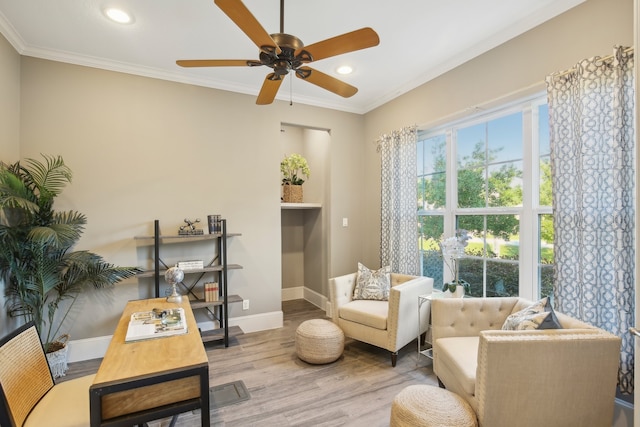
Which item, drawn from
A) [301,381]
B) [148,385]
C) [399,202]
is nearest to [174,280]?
[148,385]

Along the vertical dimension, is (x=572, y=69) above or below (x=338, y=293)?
above

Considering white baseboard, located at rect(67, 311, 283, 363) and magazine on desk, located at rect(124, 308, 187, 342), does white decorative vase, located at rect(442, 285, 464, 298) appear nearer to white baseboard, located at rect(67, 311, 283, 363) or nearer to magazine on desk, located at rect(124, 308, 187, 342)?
white baseboard, located at rect(67, 311, 283, 363)

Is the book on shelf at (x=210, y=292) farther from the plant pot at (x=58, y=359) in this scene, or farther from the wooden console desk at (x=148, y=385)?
the wooden console desk at (x=148, y=385)

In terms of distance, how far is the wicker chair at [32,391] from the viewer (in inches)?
51.9

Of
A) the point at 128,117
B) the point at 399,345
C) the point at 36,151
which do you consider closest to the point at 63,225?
the point at 36,151

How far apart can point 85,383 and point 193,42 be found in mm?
2650

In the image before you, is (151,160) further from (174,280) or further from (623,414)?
(623,414)

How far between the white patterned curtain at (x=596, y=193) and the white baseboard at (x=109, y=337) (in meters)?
2.91

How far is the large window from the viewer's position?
2564mm

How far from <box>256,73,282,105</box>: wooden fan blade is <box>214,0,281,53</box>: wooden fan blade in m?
0.33

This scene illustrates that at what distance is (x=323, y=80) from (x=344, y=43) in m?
0.45

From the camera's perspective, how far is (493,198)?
291 centimetres

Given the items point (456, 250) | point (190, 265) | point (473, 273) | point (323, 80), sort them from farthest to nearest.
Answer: point (190, 265) → point (473, 273) → point (456, 250) → point (323, 80)

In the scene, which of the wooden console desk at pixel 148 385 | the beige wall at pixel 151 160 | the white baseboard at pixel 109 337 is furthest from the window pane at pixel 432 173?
the wooden console desk at pixel 148 385
